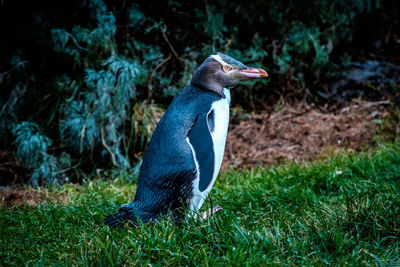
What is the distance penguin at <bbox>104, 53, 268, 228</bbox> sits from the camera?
101 inches

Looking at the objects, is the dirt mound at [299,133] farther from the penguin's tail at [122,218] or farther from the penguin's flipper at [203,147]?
the penguin's tail at [122,218]

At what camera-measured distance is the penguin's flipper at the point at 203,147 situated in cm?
260

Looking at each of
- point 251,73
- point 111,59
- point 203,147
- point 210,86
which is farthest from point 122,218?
point 111,59

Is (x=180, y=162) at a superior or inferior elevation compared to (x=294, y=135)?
superior

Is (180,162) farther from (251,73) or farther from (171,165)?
(251,73)

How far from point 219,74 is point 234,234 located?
109 cm

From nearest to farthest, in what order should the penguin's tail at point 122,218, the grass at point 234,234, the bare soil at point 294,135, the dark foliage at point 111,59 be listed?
the grass at point 234,234
the penguin's tail at point 122,218
the dark foliage at point 111,59
the bare soil at point 294,135

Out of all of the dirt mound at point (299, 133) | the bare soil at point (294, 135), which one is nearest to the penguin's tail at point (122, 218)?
the bare soil at point (294, 135)

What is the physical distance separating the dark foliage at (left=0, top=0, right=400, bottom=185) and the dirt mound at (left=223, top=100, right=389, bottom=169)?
1.90 ft

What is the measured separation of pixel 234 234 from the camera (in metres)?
2.26

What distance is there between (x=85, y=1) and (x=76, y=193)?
256cm

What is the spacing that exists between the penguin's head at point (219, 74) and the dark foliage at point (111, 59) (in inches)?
91.2

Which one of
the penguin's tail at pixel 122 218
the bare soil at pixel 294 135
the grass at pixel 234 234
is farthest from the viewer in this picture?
the bare soil at pixel 294 135

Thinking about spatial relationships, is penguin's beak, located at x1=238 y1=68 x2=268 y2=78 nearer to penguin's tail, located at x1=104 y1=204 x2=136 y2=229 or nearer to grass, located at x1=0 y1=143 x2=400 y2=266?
grass, located at x1=0 y1=143 x2=400 y2=266
